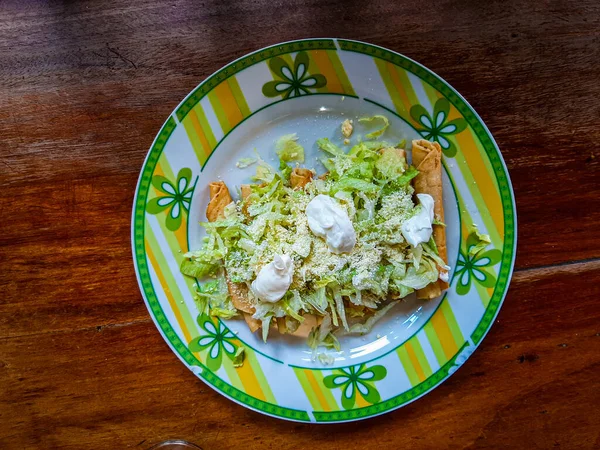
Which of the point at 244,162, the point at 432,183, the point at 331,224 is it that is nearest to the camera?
the point at 331,224

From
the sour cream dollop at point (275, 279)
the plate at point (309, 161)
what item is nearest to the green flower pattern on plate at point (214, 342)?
the plate at point (309, 161)

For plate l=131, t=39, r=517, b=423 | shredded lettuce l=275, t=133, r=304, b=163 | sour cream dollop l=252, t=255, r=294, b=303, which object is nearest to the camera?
sour cream dollop l=252, t=255, r=294, b=303

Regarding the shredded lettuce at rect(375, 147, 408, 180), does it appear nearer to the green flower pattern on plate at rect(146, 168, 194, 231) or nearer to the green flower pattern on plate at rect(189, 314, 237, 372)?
the green flower pattern on plate at rect(146, 168, 194, 231)

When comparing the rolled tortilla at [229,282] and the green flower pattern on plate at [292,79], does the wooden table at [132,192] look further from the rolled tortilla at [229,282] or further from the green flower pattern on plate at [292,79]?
the rolled tortilla at [229,282]

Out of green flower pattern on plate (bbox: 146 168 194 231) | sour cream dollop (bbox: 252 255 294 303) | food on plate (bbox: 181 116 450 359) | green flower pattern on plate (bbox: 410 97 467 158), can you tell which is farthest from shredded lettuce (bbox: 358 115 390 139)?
green flower pattern on plate (bbox: 146 168 194 231)

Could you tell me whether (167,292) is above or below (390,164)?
below

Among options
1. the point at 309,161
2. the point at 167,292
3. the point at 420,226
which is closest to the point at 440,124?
the point at 420,226

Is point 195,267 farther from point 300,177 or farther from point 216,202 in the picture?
point 300,177
